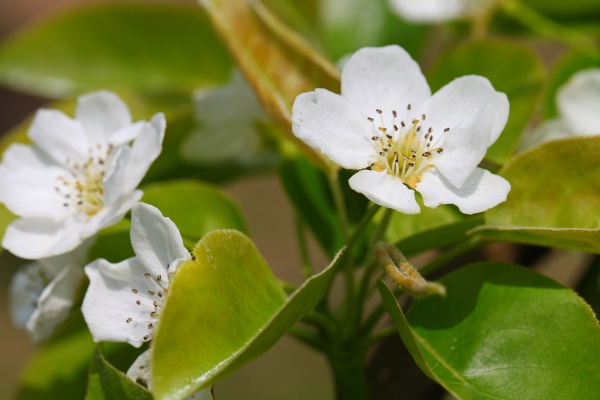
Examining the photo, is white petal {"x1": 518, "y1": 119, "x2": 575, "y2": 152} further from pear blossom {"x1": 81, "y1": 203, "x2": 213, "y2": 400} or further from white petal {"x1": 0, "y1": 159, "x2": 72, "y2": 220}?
white petal {"x1": 0, "y1": 159, "x2": 72, "y2": 220}

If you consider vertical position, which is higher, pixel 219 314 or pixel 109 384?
pixel 219 314

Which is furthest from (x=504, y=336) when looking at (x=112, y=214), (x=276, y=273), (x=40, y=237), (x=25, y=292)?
(x=276, y=273)

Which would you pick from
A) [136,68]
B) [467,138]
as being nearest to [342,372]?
[467,138]

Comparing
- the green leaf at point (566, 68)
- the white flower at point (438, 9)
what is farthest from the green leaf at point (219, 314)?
the white flower at point (438, 9)

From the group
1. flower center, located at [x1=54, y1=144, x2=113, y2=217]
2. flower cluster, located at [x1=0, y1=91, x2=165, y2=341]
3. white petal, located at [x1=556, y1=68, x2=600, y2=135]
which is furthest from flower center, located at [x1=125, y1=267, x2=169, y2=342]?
white petal, located at [x1=556, y1=68, x2=600, y2=135]

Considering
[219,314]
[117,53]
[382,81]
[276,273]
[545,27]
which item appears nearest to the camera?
[219,314]

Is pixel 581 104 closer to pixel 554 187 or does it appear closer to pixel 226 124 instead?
pixel 554 187

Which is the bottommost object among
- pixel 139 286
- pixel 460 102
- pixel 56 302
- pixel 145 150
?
pixel 56 302
